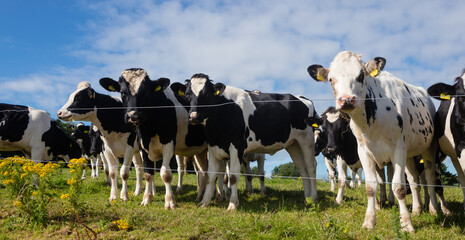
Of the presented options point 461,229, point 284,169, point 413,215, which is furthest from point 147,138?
point 284,169

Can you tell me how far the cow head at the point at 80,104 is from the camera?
9267 mm

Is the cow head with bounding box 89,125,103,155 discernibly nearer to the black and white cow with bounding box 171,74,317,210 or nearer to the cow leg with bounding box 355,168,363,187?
the black and white cow with bounding box 171,74,317,210

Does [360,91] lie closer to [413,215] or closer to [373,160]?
[373,160]

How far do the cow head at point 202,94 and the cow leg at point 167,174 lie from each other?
3.41ft

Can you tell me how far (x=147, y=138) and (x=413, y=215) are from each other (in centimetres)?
556

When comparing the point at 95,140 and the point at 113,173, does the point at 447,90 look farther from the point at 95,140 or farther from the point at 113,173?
the point at 95,140

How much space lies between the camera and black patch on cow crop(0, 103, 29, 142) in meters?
11.8

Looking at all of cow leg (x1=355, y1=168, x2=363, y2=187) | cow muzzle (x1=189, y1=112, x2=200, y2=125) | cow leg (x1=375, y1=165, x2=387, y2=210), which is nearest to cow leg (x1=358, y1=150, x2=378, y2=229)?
cow leg (x1=375, y1=165, x2=387, y2=210)

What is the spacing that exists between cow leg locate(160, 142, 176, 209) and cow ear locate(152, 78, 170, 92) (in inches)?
50.6

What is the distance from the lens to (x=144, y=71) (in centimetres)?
892

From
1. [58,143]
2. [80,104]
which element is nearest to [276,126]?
[80,104]

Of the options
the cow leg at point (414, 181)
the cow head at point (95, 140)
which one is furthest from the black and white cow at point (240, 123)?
the cow head at point (95, 140)

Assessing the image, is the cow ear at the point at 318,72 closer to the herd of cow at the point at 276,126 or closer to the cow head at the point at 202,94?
the herd of cow at the point at 276,126

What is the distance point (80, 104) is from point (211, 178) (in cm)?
375
